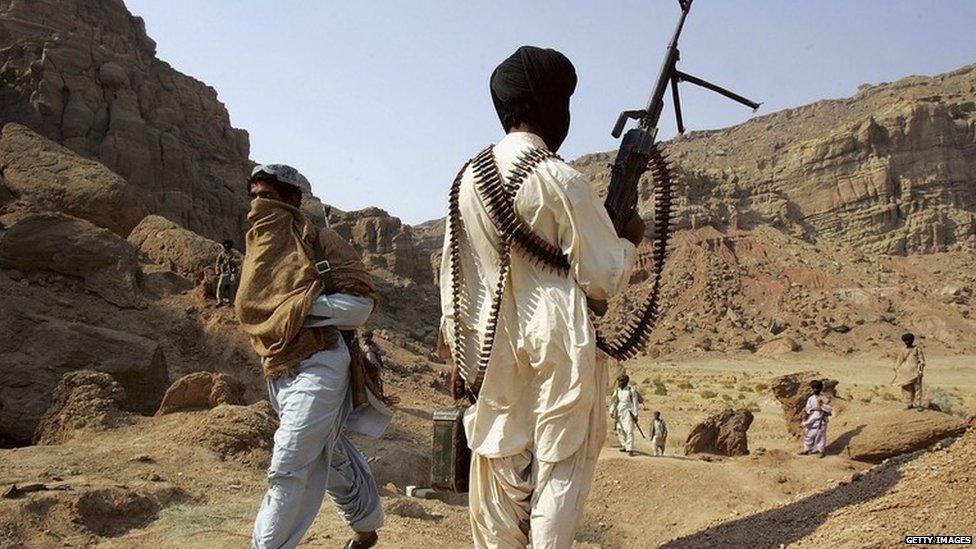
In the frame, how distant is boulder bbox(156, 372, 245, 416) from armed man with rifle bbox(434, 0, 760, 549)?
19.4ft

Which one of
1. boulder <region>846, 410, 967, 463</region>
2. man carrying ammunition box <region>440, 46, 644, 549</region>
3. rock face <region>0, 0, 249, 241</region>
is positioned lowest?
boulder <region>846, 410, 967, 463</region>

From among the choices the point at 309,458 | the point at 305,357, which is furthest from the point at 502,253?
the point at 309,458

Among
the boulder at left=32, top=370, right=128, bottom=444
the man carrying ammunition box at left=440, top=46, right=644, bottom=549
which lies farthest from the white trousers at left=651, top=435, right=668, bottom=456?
the man carrying ammunition box at left=440, top=46, right=644, bottom=549

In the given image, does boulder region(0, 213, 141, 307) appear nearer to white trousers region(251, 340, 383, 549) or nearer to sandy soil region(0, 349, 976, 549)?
sandy soil region(0, 349, 976, 549)

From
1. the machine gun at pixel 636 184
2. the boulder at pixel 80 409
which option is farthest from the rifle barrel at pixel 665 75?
the boulder at pixel 80 409

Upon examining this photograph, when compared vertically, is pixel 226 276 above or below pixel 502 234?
above

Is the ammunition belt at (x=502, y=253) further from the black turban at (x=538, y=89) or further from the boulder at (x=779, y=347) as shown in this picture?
the boulder at (x=779, y=347)

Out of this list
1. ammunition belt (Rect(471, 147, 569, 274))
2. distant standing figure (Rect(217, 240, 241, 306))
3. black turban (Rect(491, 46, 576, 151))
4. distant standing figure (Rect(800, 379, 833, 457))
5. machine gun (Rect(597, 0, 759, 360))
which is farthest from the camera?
distant standing figure (Rect(217, 240, 241, 306))

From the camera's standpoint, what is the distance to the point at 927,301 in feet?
174

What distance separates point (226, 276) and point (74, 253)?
384 centimetres

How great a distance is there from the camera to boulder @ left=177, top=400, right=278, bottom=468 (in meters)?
6.84

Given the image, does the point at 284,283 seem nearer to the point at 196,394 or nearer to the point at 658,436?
the point at 196,394

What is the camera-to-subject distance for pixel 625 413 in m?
13.4

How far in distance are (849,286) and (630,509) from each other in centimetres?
5221
